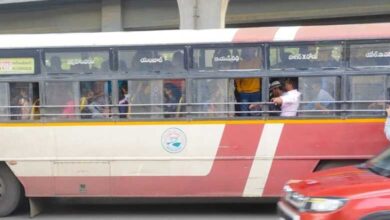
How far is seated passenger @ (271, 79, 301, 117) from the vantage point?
303 inches

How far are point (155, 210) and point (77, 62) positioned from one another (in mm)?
2576

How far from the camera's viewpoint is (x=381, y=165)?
5.54 meters

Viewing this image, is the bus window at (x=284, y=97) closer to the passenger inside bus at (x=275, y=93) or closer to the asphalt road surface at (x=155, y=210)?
the passenger inside bus at (x=275, y=93)

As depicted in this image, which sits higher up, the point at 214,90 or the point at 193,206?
the point at 214,90

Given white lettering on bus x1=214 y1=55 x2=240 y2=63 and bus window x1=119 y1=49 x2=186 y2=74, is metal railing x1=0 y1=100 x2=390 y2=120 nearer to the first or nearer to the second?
bus window x1=119 y1=49 x2=186 y2=74

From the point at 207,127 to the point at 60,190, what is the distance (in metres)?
2.39

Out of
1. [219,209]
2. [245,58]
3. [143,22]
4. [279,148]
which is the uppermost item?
[143,22]

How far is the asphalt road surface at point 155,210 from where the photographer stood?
26.5 ft

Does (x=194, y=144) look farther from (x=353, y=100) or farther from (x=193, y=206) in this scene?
(x=353, y=100)

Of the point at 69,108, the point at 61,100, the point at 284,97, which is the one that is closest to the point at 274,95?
the point at 284,97

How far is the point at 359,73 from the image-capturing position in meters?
7.59

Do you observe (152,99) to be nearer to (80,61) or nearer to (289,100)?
(80,61)

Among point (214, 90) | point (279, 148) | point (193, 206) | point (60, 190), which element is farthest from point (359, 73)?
point (60, 190)

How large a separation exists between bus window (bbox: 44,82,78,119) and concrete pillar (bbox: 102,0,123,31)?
633 inches
